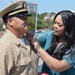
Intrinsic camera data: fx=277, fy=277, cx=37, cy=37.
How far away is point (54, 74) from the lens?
314 centimetres

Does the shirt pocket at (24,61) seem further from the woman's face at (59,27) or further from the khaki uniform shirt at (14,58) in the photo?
the woman's face at (59,27)

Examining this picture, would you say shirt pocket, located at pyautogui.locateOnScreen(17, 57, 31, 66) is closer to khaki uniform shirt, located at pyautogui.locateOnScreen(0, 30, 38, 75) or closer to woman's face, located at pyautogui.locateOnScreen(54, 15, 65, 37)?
khaki uniform shirt, located at pyautogui.locateOnScreen(0, 30, 38, 75)

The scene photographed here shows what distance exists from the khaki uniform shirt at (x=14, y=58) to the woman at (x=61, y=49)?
0.98 feet

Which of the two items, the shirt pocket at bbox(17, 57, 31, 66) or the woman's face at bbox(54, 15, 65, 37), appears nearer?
the shirt pocket at bbox(17, 57, 31, 66)

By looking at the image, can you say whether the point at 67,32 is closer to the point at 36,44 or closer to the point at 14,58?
the point at 36,44

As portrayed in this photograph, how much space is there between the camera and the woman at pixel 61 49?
2.96 m

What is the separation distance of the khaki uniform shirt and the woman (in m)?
0.30

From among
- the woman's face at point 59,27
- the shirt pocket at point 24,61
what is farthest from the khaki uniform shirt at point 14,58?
the woman's face at point 59,27

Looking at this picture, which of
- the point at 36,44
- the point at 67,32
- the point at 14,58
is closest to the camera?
the point at 14,58

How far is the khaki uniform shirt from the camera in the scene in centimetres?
245

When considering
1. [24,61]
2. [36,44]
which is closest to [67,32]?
[36,44]

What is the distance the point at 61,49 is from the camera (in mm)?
3064

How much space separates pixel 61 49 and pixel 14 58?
2.40ft

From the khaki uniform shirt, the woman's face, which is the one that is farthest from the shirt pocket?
the woman's face
